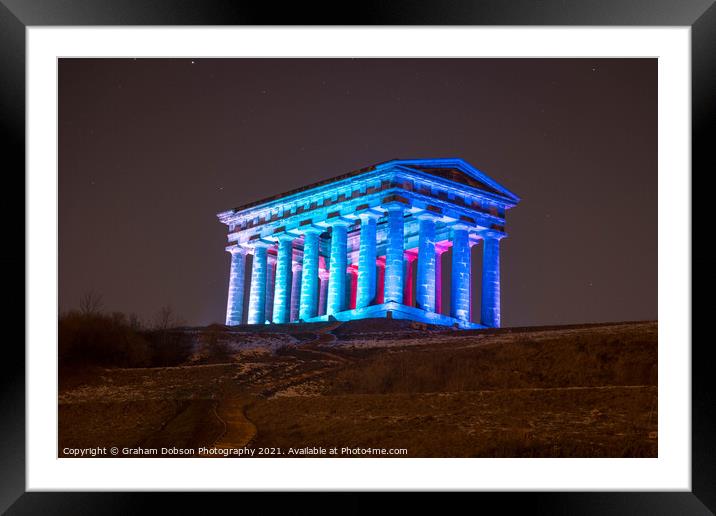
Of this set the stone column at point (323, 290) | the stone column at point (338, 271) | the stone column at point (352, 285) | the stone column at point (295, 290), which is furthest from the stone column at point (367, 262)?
the stone column at point (323, 290)

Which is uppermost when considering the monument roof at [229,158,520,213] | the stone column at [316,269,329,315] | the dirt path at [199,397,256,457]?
the monument roof at [229,158,520,213]

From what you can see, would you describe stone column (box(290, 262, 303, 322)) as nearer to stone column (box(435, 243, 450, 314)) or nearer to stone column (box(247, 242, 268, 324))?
stone column (box(247, 242, 268, 324))

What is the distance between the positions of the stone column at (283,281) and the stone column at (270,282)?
2.59 metres

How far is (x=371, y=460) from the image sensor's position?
22781 millimetres

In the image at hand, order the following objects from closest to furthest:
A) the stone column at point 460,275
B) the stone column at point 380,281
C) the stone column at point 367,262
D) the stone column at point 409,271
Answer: the stone column at point 367,262 < the stone column at point 460,275 < the stone column at point 409,271 < the stone column at point 380,281

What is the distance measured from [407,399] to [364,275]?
25.1m

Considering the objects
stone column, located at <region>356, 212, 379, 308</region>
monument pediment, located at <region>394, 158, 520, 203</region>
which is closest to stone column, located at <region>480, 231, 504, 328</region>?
monument pediment, located at <region>394, 158, 520, 203</region>

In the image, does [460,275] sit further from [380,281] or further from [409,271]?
[380,281]

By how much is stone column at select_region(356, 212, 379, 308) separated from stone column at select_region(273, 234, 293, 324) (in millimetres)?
7874

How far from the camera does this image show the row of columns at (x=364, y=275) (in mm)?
50781

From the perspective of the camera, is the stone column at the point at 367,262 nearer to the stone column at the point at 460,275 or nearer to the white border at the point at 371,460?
the stone column at the point at 460,275

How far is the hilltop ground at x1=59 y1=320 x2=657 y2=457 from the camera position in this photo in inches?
926
